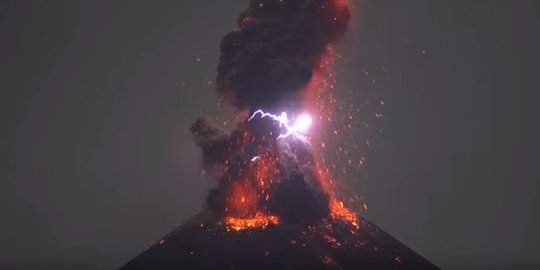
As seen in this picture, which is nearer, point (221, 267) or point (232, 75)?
point (221, 267)

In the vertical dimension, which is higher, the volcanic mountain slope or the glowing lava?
the glowing lava

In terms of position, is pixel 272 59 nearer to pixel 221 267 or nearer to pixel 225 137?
pixel 225 137

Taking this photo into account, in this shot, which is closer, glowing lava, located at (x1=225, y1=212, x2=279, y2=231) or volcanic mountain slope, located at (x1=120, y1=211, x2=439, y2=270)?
volcanic mountain slope, located at (x1=120, y1=211, x2=439, y2=270)

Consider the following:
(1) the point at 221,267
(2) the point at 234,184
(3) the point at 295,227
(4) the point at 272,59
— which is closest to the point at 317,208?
(3) the point at 295,227

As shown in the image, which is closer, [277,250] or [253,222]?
[277,250]

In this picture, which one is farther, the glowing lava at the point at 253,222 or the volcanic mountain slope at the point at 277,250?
the glowing lava at the point at 253,222

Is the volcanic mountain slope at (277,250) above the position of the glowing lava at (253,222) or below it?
Result: below

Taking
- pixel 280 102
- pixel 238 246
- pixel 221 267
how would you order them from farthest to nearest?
pixel 280 102 < pixel 238 246 < pixel 221 267

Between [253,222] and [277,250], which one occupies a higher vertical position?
[253,222]
